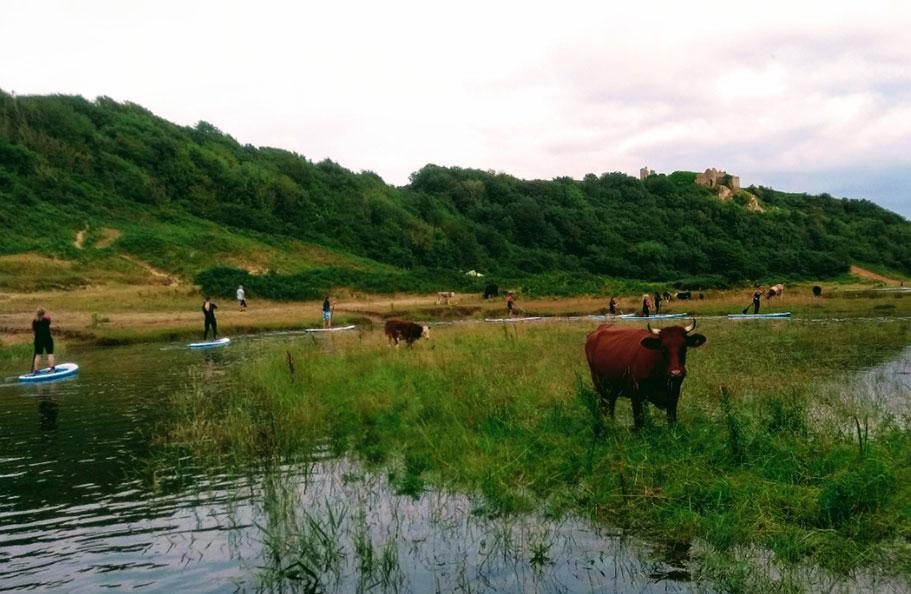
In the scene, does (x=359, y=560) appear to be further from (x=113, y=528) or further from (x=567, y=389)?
(x=567, y=389)

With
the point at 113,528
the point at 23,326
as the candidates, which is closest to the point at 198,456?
the point at 113,528

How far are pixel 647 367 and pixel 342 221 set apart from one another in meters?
78.8

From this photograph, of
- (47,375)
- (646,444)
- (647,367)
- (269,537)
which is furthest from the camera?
(47,375)

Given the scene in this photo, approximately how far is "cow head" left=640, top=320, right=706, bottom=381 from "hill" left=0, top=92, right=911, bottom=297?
146 feet

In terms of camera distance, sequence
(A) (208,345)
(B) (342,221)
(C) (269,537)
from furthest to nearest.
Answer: (B) (342,221) < (A) (208,345) < (C) (269,537)

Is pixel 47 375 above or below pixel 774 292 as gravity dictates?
below

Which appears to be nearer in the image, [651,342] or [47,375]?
[651,342]

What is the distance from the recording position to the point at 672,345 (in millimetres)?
9859

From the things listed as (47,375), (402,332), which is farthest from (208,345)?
(402,332)

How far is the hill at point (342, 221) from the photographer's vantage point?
5953 centimetres

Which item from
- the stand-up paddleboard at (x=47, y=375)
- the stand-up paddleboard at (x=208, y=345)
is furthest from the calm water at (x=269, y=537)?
the stand-up paddleboard at (x=208, y=345)

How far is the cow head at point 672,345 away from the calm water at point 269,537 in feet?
10.6

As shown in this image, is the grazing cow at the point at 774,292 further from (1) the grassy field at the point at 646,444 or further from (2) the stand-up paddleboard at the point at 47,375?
(2) the stand-up paddleboard at the point at 47,375

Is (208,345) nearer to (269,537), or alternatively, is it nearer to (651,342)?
(651,342)
